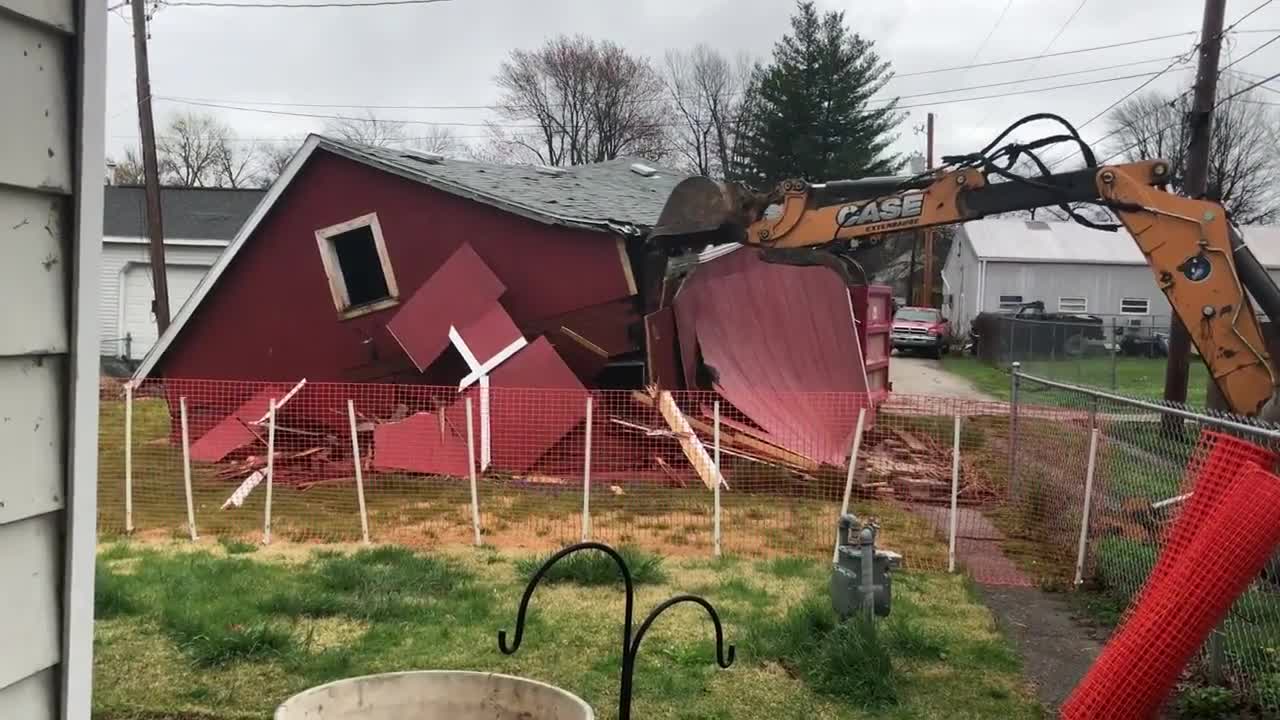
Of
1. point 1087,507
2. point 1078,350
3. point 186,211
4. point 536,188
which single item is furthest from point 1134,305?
point 1087,507

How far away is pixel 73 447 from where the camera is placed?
6.70ft

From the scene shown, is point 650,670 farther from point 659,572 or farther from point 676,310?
point 676,310

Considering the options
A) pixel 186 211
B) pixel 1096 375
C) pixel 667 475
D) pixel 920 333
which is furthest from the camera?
pixel 920 333

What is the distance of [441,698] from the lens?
3.64 meters

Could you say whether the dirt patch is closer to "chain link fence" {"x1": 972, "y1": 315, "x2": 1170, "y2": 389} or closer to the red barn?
the red barn

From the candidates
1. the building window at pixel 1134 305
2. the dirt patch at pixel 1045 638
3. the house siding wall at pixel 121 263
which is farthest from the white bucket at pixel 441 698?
the building window at pixel 1134 305

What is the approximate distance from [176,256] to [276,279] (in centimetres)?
1870

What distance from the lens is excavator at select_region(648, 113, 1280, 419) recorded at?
8.41 meters

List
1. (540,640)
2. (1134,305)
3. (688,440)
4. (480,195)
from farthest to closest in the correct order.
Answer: (1134,305), (480,195), (688,440), (540,640)

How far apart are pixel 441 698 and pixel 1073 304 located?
138ft

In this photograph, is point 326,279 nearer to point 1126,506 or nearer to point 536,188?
point 536,188

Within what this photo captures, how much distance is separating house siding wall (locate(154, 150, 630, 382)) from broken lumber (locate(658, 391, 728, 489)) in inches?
67.8

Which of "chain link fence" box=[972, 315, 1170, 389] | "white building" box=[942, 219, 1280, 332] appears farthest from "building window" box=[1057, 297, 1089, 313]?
"chain link fence" box=[972, 315, 1170, 389]

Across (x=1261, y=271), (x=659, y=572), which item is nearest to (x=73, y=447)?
(x=659, y=572)
